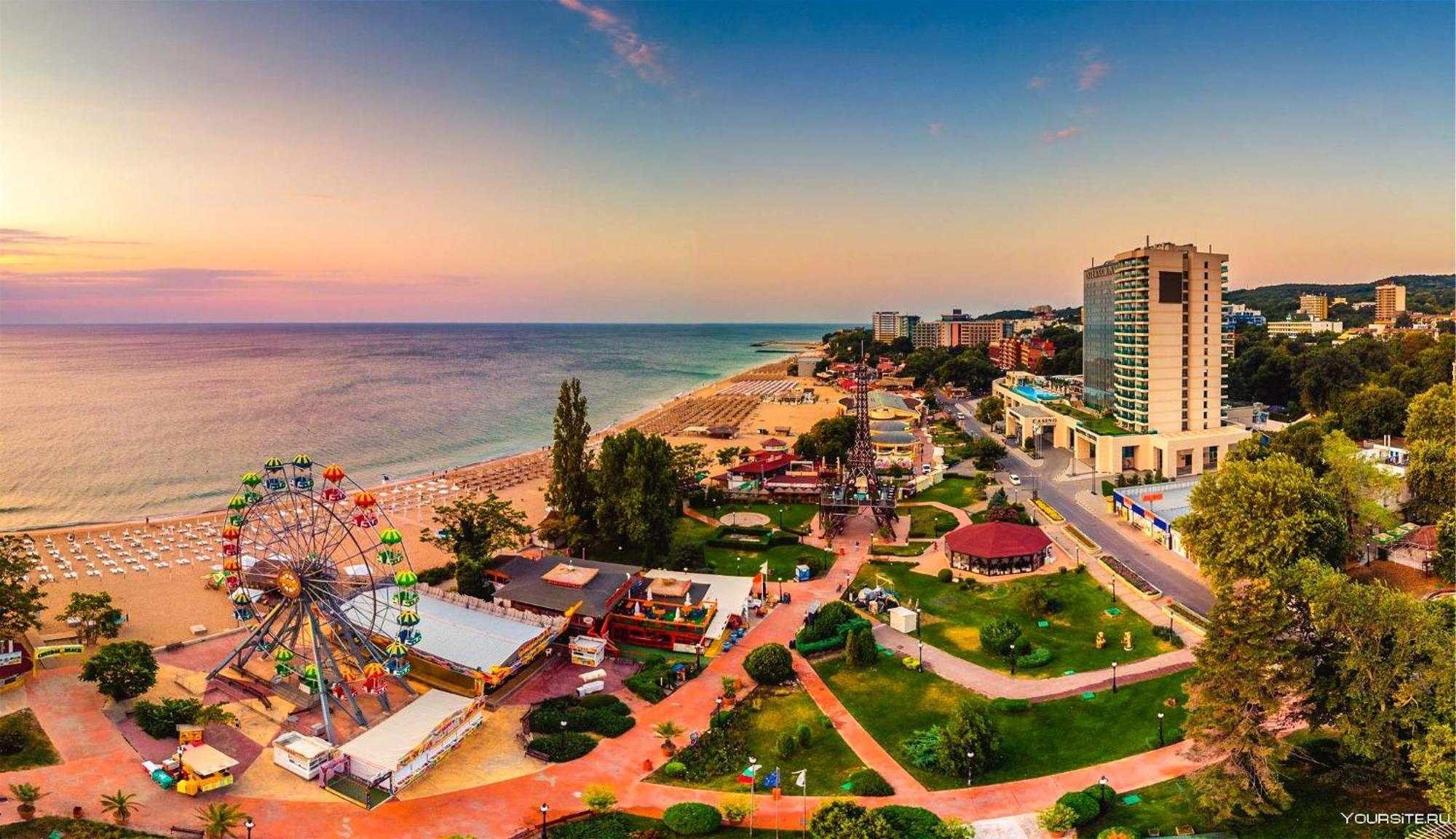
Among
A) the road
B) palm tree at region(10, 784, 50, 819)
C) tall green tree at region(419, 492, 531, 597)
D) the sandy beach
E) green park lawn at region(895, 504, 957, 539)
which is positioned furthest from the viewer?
green park lawn at region(895, 504, 957, 539)

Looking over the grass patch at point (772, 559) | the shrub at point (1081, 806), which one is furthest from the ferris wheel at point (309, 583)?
the shrub at point (1081, 806)

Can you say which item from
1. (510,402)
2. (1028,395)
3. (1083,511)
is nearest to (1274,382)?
(1028,395)

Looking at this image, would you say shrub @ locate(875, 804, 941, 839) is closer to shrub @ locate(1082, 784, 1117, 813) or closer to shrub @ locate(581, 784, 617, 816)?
shrub @ locate(1082, 784, 1117, 813)

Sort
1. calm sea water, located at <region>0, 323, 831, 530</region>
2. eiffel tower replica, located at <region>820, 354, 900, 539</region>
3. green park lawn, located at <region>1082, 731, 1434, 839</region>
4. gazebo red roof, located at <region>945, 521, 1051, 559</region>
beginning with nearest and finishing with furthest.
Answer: green park lawn, located at <region>1082, 731, 1434, 839</region> < gazebo red roof, located at <region>945, 521, 1051, 559</region> < eiffel tower replica, located at <region>820, 354, 900, 539</region> < calm sea water, located at <region>0, 323, 831, 530</region>

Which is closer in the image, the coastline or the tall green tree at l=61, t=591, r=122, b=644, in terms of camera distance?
the tall green tree at l=61, t=591, r=122, b=644

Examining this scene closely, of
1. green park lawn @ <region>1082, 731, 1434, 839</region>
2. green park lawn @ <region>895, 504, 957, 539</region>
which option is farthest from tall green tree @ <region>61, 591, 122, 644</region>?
green park lawn @ <region>895, 504, 957, 539</region>

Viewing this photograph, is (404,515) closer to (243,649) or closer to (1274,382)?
(243,649)

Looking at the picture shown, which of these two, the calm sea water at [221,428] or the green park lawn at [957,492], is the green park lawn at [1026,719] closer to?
the green park lawn at [957,492]
